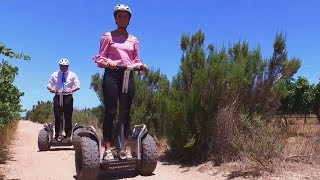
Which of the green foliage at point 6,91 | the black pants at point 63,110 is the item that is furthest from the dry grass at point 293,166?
the black pants at point 63,110

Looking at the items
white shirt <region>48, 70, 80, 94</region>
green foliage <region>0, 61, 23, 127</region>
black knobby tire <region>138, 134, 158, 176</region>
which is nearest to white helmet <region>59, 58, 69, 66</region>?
white shirt <region>48, 70, 80, 94</region>

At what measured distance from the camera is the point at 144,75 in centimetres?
1131

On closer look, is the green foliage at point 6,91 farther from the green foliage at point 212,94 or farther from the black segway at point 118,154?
the green foliage at point 212,94

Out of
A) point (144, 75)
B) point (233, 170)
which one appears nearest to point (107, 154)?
point (233, 170)

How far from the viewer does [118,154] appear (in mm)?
5488

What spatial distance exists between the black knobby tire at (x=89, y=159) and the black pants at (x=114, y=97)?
0.37 meters

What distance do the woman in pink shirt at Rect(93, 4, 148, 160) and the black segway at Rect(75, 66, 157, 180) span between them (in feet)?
0.35

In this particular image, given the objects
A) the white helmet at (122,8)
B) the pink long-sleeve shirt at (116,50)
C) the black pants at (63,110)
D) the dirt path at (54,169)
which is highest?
the white helmet at (122,8)

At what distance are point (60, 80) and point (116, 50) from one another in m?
4.46

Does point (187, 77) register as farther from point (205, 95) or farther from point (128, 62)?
point (128, 62)

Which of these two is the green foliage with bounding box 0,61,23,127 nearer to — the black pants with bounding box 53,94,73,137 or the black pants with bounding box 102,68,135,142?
the black pants with bounding box 102,68,135,142

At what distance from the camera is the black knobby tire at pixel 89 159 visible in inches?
203

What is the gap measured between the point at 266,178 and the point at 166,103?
2874 mm

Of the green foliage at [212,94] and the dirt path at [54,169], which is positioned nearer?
the dirt path at [54,169]
